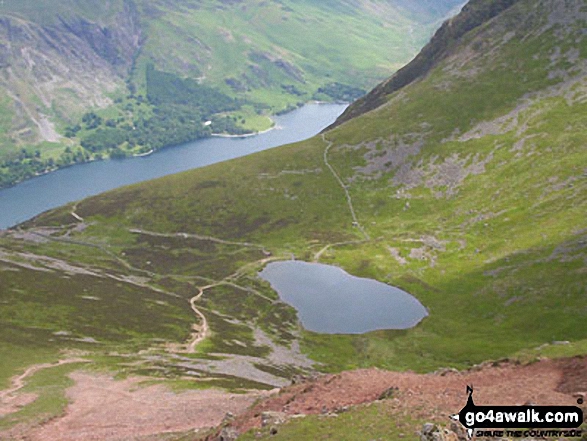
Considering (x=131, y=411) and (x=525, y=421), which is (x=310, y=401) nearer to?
(x=525, y=421)

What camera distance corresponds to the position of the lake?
126 m

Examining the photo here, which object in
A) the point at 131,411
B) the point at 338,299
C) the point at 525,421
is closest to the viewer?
the point at 525,421

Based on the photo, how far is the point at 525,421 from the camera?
3525 cm

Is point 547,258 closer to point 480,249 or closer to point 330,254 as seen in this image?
point 480,249

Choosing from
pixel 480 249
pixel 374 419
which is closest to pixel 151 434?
pixel 374 419

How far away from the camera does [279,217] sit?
19562 cm

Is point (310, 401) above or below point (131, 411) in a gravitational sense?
below

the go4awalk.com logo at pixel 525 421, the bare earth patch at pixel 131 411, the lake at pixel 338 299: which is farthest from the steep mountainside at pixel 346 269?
the go4awalk.com logo at pixel 525 421

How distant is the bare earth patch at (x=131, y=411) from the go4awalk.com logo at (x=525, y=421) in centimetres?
3259

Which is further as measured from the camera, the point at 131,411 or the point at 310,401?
the point at 131,411

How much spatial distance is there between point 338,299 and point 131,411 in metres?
78.3

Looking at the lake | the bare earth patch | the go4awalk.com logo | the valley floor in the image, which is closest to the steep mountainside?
the valley floor

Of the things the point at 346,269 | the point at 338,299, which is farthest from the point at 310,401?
the point at 346,269

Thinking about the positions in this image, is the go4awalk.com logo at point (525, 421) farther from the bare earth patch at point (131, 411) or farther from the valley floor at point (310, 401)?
the bare earth patch at point (131, 411)
